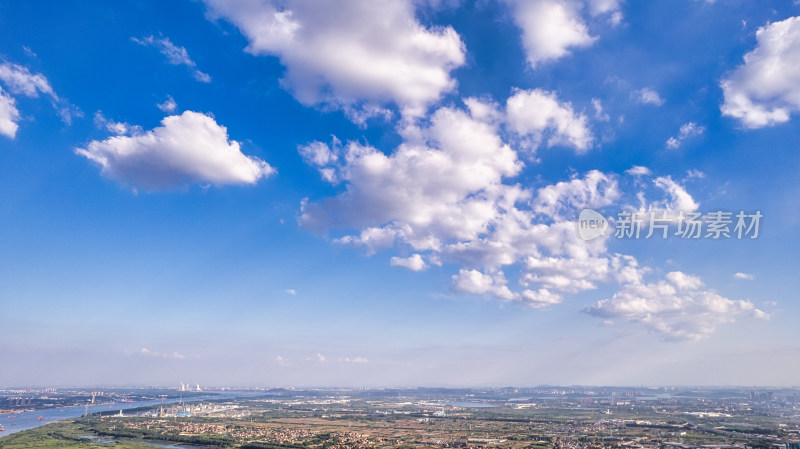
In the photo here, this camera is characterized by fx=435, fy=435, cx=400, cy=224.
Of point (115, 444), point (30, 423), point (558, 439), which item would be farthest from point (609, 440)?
point (30, 423)

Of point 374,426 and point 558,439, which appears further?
point 374,426

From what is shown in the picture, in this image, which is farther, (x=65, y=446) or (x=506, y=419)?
(x=506, y=419)

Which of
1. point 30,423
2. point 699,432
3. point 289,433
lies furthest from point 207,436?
point 699,432

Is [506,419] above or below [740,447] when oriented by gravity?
below

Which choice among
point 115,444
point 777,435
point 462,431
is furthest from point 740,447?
point 115,444

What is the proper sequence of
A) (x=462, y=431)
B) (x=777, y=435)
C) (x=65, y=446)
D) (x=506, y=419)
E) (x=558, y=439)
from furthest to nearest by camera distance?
(x=506, y=419) < (x=462, y=431) < (x=558, y=439) < (x=777, y=435) < (x=65, y=446)

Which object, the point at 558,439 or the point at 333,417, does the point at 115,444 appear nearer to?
the point at 333,417

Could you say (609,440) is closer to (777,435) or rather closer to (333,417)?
(777,435)

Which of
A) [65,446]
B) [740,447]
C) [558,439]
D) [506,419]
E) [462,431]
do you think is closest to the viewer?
[740,447]

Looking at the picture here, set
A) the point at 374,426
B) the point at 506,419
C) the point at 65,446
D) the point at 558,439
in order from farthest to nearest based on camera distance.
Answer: the point at 506,419 → the point at 374,426 → the point at 558,439 → the point at 65,446
